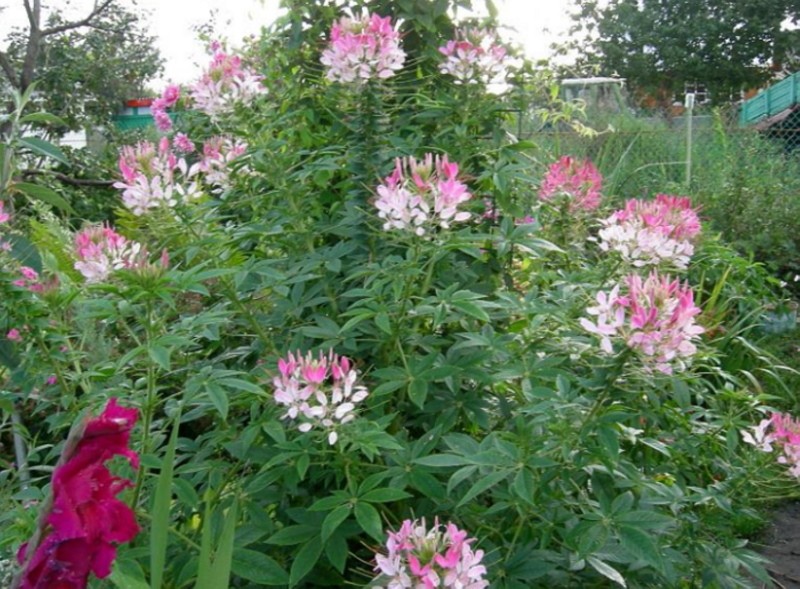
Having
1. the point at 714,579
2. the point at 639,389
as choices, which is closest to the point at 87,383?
the point at 639,389

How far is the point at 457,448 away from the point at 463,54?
924 millimetres

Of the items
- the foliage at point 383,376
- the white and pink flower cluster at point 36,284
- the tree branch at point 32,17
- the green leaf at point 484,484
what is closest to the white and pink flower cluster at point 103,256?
the foliage at point 383,376

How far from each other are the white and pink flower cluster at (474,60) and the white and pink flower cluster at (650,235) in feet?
1.45

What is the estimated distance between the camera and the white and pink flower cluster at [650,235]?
5.77 feet

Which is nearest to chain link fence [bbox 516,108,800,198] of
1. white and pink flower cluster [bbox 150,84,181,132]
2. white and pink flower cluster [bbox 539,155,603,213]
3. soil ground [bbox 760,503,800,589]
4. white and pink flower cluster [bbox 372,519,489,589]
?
soil ground [bbox 760,503,800,589]

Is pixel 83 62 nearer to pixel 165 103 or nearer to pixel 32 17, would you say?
pixel 32 17

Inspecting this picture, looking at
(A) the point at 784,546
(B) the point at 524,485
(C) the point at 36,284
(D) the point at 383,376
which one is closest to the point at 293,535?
(D) the point at 383,376

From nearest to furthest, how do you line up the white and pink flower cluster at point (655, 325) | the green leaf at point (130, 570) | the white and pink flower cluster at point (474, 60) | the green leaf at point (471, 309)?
1. the green leaf at point (130, 570)
2. the white and pink flower cluster at point (655, 325)
3. the green leaf at point (471, 309)
4. the white and pink flower cluster at point (474, 60)

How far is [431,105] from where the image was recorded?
210 centimetres

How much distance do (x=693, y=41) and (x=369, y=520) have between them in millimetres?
38525

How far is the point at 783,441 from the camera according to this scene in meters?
1.82

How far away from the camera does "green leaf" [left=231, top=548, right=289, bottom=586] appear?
1516mm

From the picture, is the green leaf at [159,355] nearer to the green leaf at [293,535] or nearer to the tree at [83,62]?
the green leaf at [293,535]

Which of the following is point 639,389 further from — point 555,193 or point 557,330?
point 555,193
